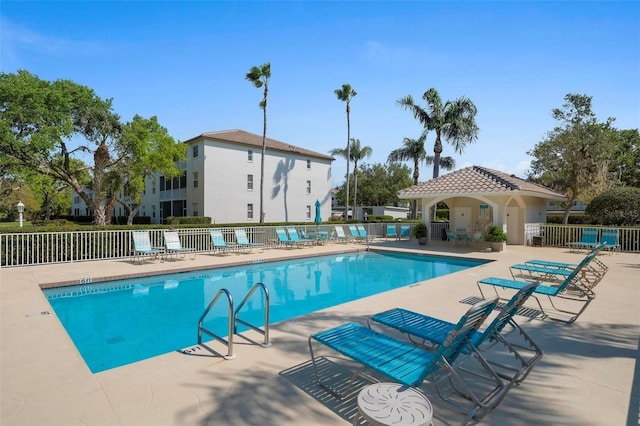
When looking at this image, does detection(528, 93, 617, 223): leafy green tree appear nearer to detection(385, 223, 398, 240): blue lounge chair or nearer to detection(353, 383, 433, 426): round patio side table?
detection(385, 223, 398, 240): blue lounge chair

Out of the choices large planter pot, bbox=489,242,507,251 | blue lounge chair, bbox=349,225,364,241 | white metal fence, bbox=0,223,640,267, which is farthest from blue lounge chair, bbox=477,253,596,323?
blue lounge chair, bbox=349,225,364,241

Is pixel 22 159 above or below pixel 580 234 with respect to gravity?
above

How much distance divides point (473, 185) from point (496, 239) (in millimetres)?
3063

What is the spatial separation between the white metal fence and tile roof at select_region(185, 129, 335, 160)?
1229 cm

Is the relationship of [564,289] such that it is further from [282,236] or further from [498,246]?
[282,236]

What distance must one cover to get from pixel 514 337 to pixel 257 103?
24.6m

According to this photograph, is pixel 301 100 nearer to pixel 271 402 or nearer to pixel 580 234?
pixel 271 402

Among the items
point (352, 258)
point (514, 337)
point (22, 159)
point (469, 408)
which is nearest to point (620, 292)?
point (514, 337)

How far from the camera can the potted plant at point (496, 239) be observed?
15.4 meters

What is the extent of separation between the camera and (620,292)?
762cm

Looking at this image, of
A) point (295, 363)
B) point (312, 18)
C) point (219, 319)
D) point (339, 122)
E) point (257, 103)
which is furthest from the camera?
point (339, 122)

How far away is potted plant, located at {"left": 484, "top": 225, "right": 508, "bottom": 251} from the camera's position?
15375 mm

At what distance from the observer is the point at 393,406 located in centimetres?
205

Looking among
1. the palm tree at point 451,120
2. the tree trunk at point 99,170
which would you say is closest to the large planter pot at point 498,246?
the palm tree at point 451,120
